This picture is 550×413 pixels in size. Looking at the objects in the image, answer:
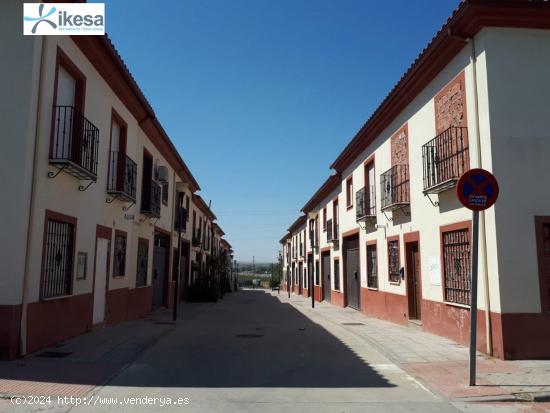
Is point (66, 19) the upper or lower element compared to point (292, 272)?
upper

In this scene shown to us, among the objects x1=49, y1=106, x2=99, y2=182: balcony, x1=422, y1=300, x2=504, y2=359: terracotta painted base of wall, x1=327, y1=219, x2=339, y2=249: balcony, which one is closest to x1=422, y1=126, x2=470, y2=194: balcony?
x1=422, y1=300, x2=504, y2=359: terracotta painted base of wall

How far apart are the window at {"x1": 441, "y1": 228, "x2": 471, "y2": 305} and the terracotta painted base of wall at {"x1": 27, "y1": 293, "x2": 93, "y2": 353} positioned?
7791 mm

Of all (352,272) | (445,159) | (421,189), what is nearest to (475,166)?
(445,159)

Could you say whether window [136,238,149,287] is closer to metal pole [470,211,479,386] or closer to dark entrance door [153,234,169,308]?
dark entrance door [153,234,169,308]

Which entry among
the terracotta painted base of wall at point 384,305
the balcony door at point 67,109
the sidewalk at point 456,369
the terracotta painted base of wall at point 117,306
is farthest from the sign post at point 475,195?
the terracotta painted base of wall at point 117,306

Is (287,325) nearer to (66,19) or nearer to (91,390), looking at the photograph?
(91,390)

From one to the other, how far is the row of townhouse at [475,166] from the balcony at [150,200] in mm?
7214

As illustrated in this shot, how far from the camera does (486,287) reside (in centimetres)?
849

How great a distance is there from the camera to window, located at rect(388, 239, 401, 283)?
1378cm

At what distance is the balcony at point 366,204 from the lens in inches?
628

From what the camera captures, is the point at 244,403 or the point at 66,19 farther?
the point at 66,19

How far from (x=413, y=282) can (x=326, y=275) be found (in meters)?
13.4

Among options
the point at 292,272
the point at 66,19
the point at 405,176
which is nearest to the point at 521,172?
the point at 405,176

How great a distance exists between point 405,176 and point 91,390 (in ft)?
31.1
